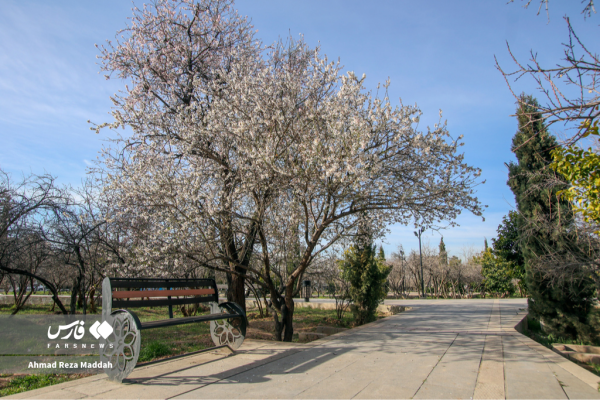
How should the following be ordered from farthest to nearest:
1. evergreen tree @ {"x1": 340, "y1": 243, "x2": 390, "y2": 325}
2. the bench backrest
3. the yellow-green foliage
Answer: evergreen tree @ {"x1": 340, "y1": 243, "x2": 390, "y2": 325} < the yellow-green foliage < the bench backrest

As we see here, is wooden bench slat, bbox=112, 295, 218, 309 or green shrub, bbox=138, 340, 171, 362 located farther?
green shrub, bbox=138, 340, 171, 362

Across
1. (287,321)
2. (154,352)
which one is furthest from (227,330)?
(287,321)

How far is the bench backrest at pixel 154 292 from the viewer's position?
3936 mm

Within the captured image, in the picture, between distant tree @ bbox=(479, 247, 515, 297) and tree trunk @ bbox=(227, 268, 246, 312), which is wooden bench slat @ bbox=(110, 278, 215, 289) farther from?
distant tree @ bbox=(479, 247, 515, 297)

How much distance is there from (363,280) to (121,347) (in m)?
7.92

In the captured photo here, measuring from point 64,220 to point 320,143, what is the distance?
5.89 m

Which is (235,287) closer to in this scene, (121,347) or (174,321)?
(174,321)

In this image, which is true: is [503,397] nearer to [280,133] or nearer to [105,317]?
[105,317]

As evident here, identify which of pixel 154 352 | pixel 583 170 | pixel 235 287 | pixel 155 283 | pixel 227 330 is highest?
pixel 583 170

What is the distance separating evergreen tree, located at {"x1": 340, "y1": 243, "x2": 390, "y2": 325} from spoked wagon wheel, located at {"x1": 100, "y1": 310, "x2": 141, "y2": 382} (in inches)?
294

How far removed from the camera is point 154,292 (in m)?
4.34

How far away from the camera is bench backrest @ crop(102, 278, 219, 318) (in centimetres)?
394

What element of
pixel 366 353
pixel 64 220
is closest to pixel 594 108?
pixel 366 353

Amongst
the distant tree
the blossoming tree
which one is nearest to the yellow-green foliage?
the blossoming tree
